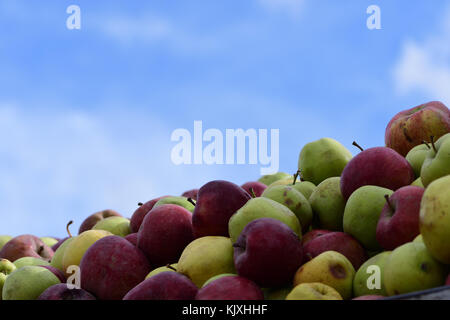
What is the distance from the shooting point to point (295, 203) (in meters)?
3.87

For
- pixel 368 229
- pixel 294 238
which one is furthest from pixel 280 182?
pixel 294 238

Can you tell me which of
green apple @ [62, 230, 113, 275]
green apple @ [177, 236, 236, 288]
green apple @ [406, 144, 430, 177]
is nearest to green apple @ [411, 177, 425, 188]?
green apple @ [406, 144, 430, 177]

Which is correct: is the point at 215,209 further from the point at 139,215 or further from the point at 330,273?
the point at 139,215

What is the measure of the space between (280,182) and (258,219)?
1937mm

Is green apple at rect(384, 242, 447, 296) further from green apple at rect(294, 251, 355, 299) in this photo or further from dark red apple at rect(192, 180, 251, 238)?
dark red apple at rect(192, 180, 251, 238)

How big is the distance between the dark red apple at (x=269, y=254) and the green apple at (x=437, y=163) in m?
0.93

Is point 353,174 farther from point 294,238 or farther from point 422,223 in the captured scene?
point 422,223

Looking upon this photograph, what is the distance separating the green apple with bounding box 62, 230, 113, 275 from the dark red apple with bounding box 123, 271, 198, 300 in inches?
55.0

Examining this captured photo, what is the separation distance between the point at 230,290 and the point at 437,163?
1.49 m

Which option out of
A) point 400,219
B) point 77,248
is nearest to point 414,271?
→ point 400,219

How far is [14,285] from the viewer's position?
4094mm

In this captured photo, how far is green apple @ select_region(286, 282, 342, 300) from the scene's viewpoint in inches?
105

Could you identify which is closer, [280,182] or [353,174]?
[353,174]

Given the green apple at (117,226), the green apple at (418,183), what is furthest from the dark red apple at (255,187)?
the green apple at (418,183)
